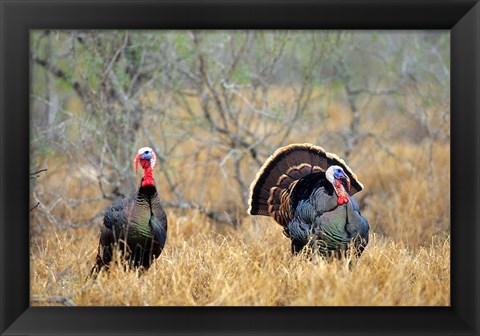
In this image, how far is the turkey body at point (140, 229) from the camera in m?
3.94

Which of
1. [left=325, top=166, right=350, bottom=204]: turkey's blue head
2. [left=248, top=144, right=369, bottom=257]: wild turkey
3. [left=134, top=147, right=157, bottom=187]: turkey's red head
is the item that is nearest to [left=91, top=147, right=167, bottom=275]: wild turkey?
[left=134, top=147, right=157, bottom=187]: turkey's red head

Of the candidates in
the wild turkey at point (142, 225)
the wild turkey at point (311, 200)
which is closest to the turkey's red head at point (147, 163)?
the wild turkey at point (142, 225)

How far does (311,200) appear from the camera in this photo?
14.2 feet

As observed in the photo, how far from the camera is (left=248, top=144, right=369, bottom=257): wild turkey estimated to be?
4102mm

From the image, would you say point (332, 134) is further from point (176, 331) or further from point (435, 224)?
point (176, 331)

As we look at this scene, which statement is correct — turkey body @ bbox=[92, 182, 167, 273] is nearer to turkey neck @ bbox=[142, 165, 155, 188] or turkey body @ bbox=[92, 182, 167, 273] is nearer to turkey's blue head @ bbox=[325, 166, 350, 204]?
turkey neck @ bbox=[142, 165, 155, 188]

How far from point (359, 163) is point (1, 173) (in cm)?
516

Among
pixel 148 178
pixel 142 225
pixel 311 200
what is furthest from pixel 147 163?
pixel 311 200
